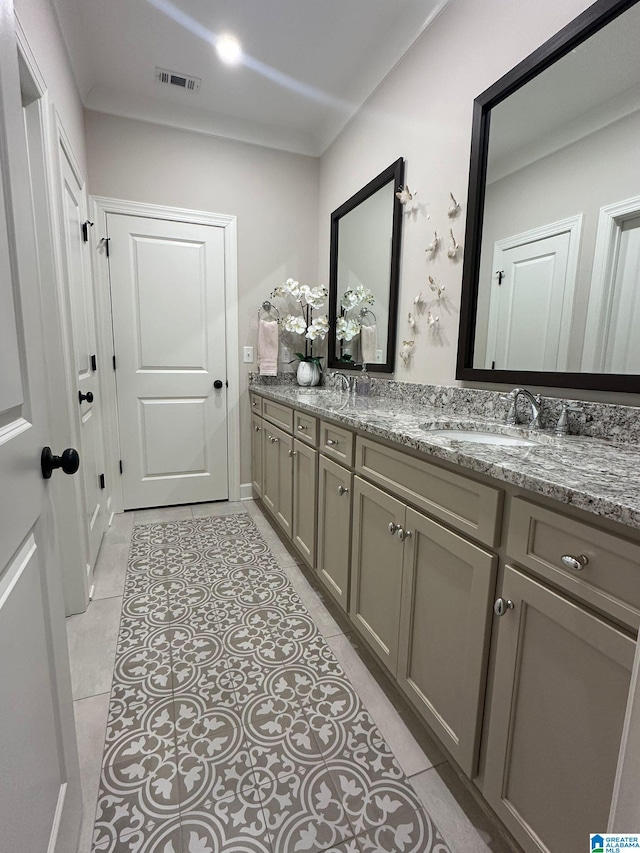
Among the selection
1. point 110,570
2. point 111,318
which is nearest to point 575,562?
Answer: point 110,570

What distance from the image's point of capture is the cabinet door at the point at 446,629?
943 millimetres

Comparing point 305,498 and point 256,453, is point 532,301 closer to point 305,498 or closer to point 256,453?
point 305,498

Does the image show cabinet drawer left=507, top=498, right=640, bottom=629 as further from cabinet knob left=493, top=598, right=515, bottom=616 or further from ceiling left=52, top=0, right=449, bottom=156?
ceiling left=52, top=0, right=449, bottom=156

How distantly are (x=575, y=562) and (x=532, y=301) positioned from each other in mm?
1021

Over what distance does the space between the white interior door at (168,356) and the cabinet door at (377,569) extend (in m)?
1.81

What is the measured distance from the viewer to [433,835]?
3.22 ft

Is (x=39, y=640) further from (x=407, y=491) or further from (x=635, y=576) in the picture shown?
(x=635, y=576)

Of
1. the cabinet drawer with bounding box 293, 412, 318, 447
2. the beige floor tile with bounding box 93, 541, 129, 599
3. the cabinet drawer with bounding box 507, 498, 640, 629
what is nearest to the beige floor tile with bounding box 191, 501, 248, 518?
the beige floor tile with bounding box 93, 541, 129, 599

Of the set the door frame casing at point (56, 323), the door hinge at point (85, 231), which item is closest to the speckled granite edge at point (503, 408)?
the door frame casing at point (56, 323)

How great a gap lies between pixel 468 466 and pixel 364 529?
2.09 ft

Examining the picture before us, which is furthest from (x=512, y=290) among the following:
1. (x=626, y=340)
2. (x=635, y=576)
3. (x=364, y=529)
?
(x=635, y=576)

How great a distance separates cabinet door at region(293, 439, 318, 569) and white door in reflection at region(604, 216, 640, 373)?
1.16 meters

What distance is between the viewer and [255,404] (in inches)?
115

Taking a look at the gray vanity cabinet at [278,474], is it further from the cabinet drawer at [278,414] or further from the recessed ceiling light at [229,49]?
the recessed ceiling light at [229,49]
